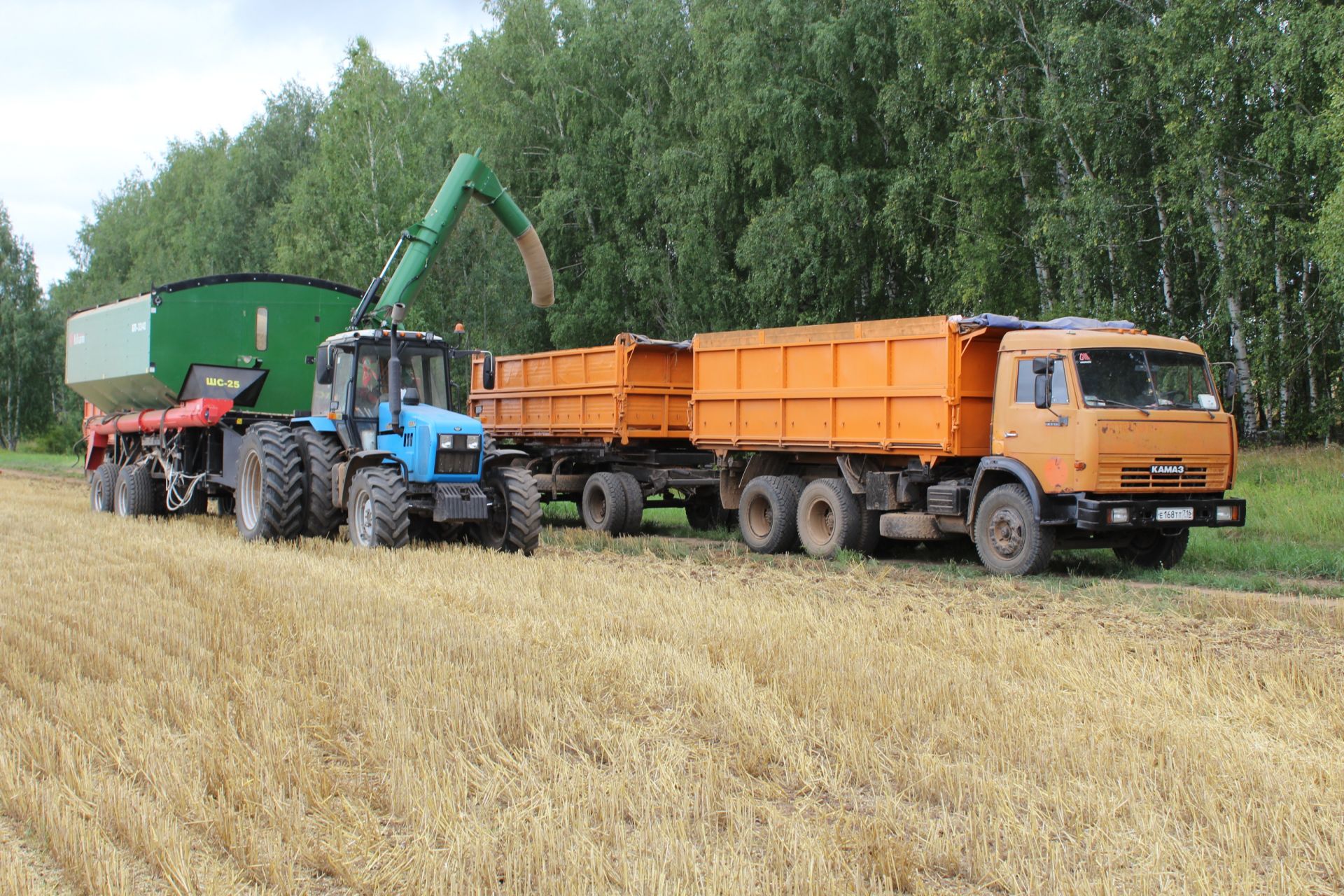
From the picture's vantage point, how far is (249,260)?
5169cm

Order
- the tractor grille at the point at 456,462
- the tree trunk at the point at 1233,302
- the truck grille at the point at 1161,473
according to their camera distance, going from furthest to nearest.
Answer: the tree trunk at the point at 1233,302 < the tractor grille at the point at 456,462 < the truck grille at the point at 1161,473

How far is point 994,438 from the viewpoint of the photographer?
12648mm

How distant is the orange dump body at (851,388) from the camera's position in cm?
1277

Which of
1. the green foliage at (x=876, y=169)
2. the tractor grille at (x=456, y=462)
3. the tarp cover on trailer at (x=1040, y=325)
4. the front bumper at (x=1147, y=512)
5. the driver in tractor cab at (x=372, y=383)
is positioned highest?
the green foliage at (x=876, y=169)

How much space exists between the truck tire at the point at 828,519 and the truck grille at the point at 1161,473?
10.3ft

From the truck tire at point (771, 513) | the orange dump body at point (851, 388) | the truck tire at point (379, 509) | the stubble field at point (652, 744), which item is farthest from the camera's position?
the truck tire at point (771, 513)

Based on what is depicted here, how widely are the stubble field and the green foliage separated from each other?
11.8 m

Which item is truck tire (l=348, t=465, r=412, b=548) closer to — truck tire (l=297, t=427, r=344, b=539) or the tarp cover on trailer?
truck tire (l=297, t=427, r=344, b=539)

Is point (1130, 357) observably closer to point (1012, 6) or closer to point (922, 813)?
point (922, 813)

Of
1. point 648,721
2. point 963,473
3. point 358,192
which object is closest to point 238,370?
point 963,473

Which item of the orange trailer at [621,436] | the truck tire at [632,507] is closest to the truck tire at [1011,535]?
the orange trailer at [621,436]

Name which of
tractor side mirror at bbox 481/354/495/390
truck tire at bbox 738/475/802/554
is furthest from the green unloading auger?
truck tire at bbox 738/475/802/554

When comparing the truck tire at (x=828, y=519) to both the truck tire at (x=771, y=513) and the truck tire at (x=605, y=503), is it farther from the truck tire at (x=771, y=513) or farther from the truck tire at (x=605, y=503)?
the truck tire at (x=605, y=503)

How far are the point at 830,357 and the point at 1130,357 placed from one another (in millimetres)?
3346
